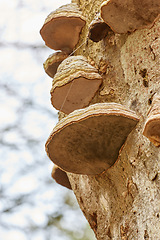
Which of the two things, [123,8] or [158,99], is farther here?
[123,8]

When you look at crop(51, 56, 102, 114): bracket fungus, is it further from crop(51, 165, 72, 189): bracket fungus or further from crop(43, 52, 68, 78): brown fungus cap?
crop(51, 165, 72, 189): bracket fungus

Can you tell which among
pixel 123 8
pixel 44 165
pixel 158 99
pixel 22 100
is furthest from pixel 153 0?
pixel 44 165

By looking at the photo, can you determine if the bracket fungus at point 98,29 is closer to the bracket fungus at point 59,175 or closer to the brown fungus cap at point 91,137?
the brown fungus cap at point 91,137

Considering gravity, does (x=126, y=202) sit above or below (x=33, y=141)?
below

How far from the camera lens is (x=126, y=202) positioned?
7.71 feet

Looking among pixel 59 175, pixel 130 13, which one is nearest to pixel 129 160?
pixel 130 13

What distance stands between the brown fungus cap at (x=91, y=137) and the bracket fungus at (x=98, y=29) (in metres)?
0.80

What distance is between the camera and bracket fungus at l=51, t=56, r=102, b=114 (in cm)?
266

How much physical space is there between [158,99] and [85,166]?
72 cm

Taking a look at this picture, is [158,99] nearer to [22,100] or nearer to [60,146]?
[60,146]

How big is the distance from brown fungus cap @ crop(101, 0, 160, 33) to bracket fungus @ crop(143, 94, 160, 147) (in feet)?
2.06

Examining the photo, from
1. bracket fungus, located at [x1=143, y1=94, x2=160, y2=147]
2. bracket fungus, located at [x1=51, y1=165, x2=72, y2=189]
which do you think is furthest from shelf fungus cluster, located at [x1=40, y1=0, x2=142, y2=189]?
bracket fungus, located at [x1=51, y1=165, x2=72, y2=189]

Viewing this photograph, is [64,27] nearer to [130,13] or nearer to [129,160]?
[130,13]

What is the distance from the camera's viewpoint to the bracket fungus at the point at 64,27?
3.11 metres
